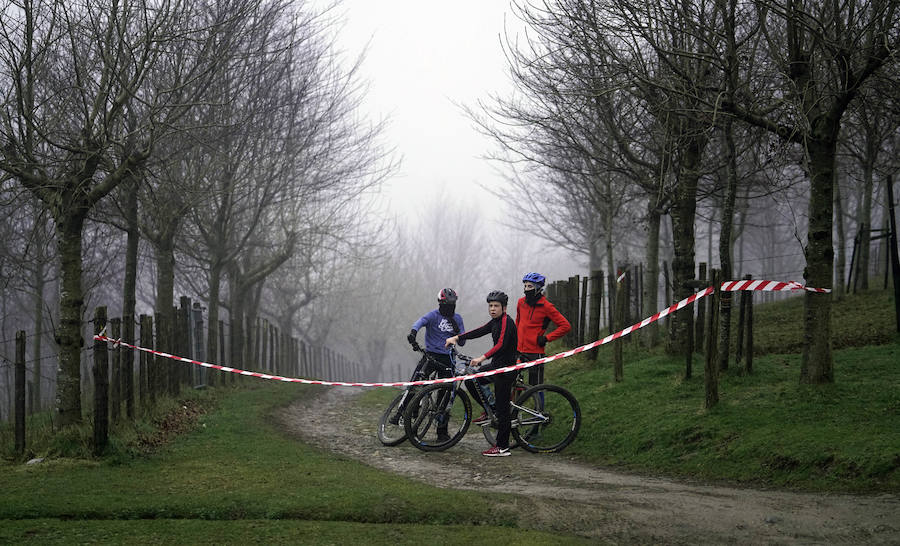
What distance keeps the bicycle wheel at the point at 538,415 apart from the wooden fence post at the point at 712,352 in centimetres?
159

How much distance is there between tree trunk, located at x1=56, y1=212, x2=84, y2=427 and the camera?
10641 mm

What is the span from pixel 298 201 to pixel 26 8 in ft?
57.7

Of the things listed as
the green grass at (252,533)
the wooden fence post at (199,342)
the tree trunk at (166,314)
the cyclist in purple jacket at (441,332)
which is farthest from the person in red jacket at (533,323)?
the wooden fence post at (199,342)

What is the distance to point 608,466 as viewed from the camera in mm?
9945

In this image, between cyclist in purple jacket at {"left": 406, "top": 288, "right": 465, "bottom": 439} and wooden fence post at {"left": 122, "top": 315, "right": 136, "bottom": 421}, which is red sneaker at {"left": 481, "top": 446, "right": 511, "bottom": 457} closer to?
cyclist in purple jacket at {"left": 406, "top": 288, "right": 465, "bottom": 439}

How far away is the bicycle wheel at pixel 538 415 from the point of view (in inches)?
414

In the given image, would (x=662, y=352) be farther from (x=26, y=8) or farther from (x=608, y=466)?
(x=26, y=8)

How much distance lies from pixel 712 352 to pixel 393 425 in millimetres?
4177

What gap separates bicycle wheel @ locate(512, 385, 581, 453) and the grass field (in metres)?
0.37

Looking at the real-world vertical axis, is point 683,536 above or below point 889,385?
below

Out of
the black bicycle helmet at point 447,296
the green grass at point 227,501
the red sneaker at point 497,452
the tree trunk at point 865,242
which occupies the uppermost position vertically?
the tree trunk at point 865,242

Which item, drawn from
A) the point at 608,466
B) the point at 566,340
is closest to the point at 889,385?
the point at 608,466

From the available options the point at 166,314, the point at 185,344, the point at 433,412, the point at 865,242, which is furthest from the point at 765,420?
the point at 185,344

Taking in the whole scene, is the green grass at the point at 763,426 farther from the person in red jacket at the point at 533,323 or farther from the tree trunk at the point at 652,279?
the tree trunk at the point at 652,279
